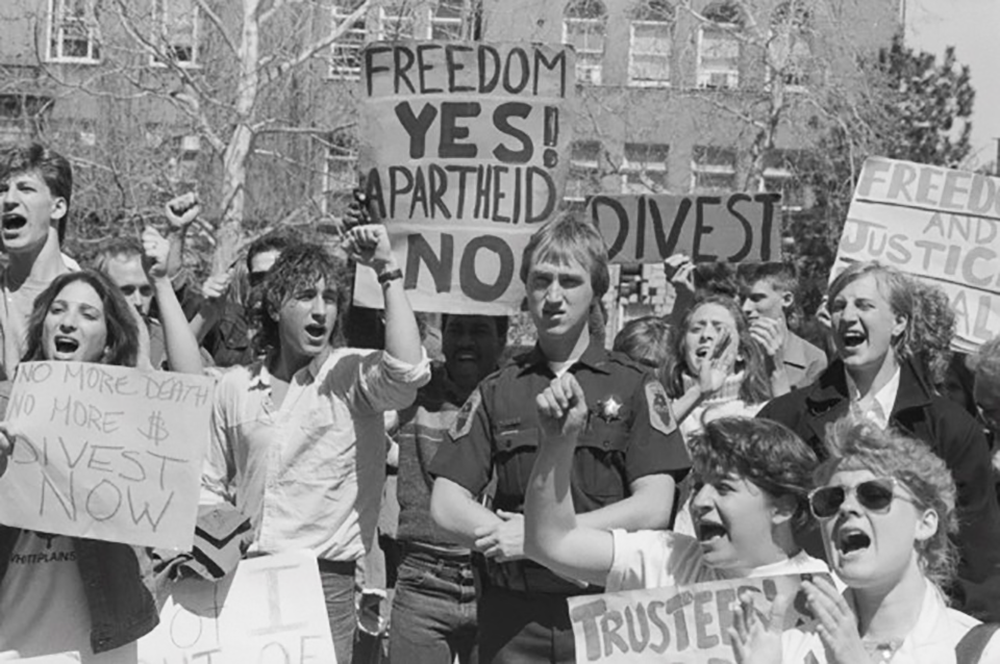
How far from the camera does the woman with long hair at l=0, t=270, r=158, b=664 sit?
4.87m

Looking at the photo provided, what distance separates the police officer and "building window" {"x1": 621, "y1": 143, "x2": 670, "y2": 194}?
19215mm

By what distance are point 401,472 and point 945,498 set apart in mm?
2662

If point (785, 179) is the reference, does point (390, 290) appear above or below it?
above

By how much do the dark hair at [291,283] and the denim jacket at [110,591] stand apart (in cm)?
105

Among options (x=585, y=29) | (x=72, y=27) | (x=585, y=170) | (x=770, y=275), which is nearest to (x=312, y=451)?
(x=770, y=275)

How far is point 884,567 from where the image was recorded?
3.94 metres

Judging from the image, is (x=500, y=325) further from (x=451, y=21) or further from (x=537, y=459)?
(x=451, y=21)

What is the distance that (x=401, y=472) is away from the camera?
6430 mm

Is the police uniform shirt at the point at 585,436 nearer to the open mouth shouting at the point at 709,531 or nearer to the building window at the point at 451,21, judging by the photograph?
the open mouth shouting at the point at 709,531

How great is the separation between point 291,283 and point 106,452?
98cm

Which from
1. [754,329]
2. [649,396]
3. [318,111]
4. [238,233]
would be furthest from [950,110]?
[649,396]

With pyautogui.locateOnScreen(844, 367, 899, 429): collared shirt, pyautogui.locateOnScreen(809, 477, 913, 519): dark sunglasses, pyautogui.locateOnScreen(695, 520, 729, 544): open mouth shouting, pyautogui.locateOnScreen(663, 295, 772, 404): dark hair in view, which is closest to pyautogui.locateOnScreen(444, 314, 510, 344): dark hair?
pyautogui.locateOnScreen(663, 295, 772, 404): dark hair

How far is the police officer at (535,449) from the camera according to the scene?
4.80 m

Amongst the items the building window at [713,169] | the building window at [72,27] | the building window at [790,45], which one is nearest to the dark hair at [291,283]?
the building window at [72,27]
